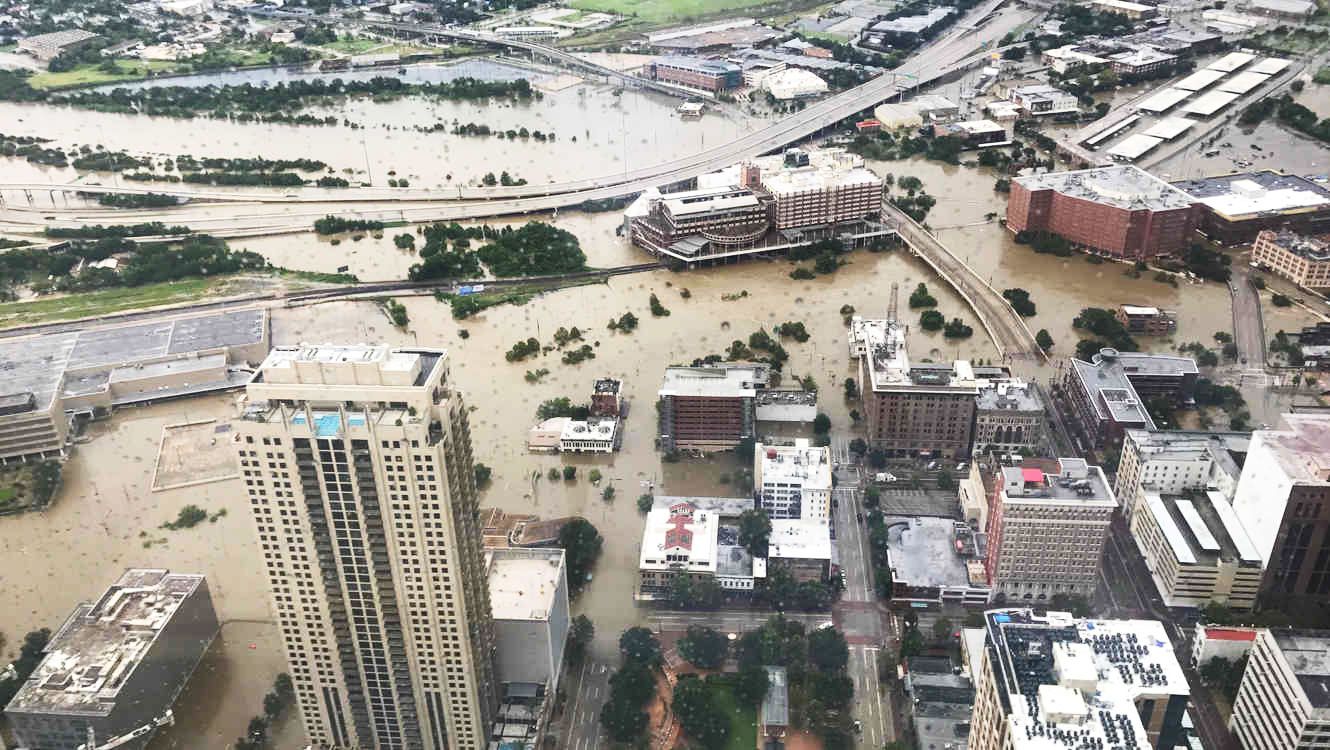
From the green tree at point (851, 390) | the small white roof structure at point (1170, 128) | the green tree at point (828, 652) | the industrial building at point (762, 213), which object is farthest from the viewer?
the small white roof structure at point (1170, 128)

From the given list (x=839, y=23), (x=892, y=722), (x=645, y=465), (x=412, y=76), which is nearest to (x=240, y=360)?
(x=645, y=465)

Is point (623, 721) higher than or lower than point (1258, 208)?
lower

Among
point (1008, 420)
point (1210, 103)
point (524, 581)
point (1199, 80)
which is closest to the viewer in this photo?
point (524, 581)

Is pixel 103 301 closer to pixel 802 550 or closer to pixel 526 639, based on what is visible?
pixel 526 639

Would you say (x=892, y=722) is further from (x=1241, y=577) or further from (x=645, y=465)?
(x=645, y=465)

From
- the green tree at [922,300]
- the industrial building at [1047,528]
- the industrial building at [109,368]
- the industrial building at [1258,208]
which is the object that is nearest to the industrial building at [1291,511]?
the industrial building at [1047,528]

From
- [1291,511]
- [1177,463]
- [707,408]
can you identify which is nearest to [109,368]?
[707,408]

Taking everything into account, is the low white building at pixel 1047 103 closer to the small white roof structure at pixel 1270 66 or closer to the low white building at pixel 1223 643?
the small white roof structure at pixel 1270 66
